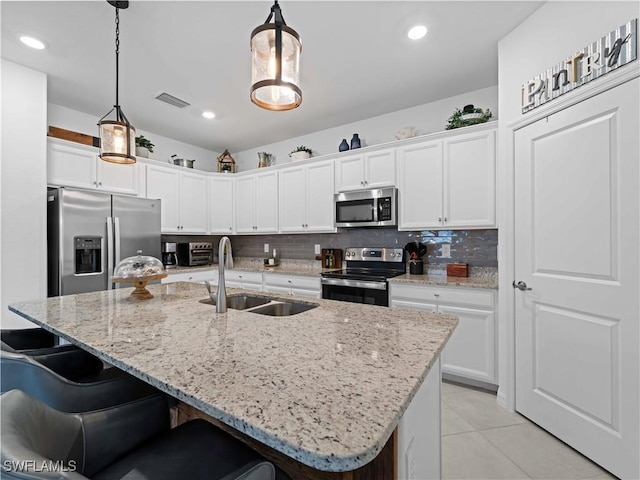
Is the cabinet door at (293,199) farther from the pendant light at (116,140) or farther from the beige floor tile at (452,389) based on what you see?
the beige floor tile at (452,389)

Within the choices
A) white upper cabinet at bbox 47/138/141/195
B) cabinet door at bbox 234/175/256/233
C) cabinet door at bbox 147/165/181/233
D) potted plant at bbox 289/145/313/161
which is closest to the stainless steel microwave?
potted plant at bbox 289/145/313/161

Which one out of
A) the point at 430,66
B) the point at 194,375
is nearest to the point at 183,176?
the point at 430,66

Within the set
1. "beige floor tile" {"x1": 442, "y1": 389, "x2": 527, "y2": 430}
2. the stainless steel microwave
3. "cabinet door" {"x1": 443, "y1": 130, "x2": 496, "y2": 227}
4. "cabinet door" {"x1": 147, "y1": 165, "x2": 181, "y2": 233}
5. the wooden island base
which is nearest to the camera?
the wooden island base

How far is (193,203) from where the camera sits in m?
4.29

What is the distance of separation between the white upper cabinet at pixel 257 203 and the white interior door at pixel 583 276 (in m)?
2.94

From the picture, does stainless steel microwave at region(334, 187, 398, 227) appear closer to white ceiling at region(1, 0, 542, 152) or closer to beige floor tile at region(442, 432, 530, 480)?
white ceiling at region(1, 0, 542, 152)

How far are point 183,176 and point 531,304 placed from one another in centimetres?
420

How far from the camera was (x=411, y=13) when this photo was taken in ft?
6.56

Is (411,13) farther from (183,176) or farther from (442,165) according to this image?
(183,176)

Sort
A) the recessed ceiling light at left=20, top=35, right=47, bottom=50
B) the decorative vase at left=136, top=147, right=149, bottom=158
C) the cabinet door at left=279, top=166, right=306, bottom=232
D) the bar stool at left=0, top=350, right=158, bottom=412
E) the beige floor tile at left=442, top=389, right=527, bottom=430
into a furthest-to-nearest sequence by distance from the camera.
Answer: the cabinet door at left=279, top=166, right=306, bottom=232 < the decorative vase at left=136, top=147, right=149, bottom=158 < the recessed ceiling light at left=20, top=35, right=47, bottom=50 < the beige floor tile at left=442, top=389, right=527, bottom=430 < the bar stool at left=0, top=350, right=158, bottom=412

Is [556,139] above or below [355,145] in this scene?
below

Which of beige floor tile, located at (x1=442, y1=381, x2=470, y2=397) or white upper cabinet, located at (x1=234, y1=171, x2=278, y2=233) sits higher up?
white upper cabinet, located at (x1=234, y1=171, x2=278, y2=233)

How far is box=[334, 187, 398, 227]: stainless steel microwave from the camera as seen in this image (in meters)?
3.20

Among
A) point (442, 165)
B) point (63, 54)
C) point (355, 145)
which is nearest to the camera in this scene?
point (63, 54)
